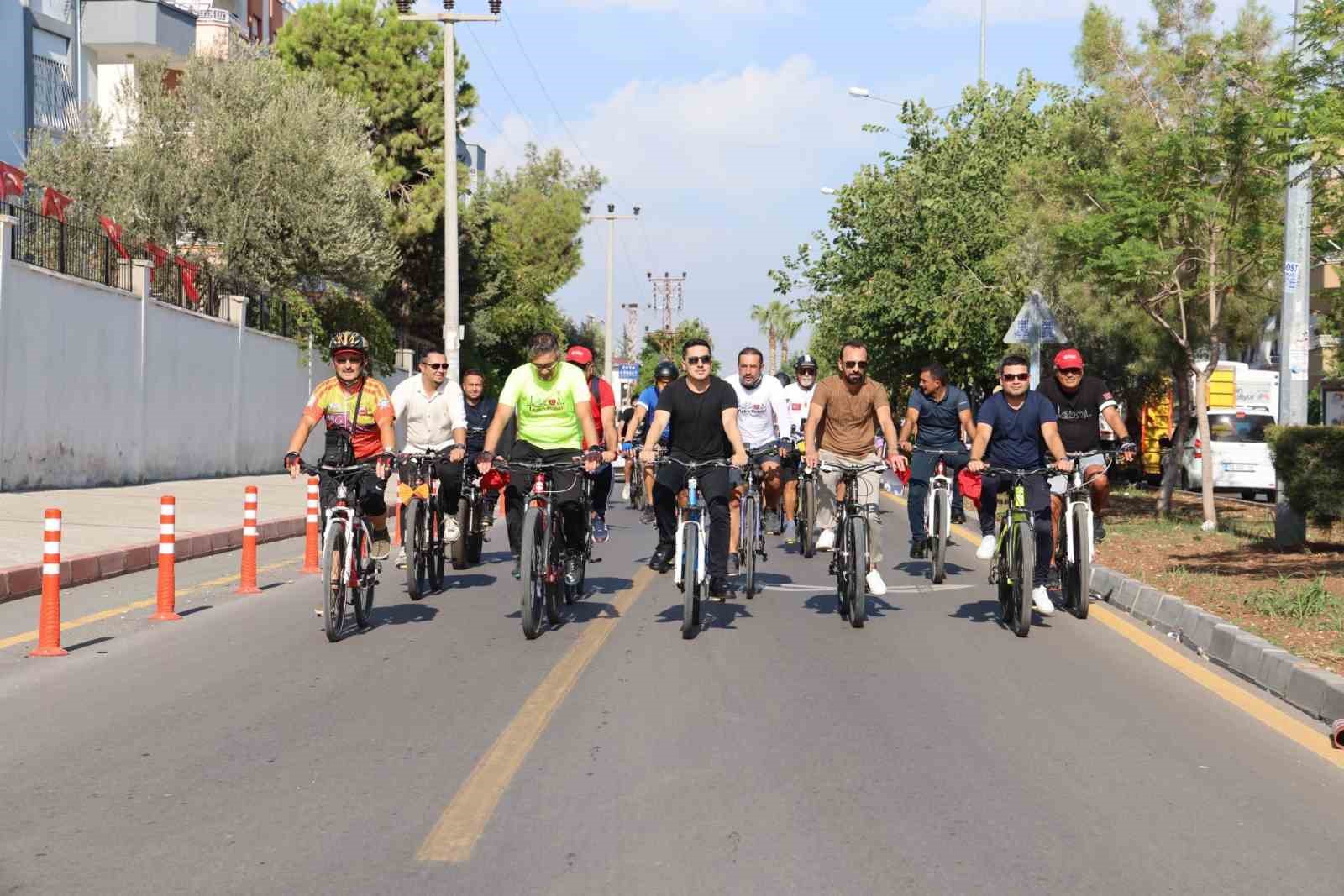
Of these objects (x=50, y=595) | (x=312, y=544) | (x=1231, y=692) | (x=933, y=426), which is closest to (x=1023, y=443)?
(x=1231, y=692)

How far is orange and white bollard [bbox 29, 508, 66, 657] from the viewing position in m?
9.10

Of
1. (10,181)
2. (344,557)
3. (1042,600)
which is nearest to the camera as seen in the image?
(344,557)

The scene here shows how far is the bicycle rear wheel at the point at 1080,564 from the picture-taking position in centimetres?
1091

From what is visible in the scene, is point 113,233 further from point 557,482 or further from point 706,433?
point 706,433

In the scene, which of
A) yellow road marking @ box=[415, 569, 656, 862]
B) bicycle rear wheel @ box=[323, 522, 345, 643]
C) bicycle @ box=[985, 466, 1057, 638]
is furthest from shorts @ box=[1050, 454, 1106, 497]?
bicycle rear wheel @ box=[323, 522, 345, 643]

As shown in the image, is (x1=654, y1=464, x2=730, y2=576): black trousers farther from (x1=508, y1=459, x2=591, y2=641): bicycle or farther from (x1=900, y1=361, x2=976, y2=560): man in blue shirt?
(x1=900, y1=361, x2=976, y2=560): man in blue shirt

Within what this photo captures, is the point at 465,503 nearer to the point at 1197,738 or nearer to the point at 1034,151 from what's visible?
the point at 1197,738

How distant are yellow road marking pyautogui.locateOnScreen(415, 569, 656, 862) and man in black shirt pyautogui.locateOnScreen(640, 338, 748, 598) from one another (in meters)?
1.14

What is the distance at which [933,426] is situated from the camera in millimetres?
15023

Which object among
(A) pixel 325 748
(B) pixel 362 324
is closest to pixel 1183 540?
(A) pixel 325 748

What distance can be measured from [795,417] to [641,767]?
13.2 meters

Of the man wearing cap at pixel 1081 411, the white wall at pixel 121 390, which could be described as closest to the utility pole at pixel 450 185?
the white wall at pixel 121 390

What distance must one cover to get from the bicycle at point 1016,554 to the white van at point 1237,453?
2397 cm

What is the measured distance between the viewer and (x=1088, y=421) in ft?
38.2
